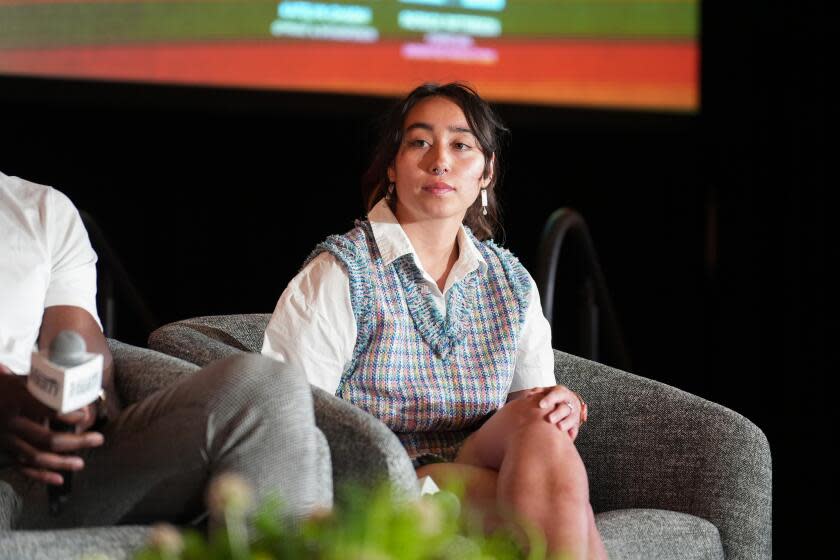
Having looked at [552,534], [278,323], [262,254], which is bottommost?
[262,254]

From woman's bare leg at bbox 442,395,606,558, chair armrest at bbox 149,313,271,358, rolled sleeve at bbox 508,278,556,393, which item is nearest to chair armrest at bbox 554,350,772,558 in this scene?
rolled sleeve at bbox 508,278,556,393

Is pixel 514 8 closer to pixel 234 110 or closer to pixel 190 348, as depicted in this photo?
pixel 234 110

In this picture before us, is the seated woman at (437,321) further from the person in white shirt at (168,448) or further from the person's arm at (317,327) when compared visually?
the person in white shirt at (168,448)

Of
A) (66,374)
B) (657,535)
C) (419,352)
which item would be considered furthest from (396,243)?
(66,374)

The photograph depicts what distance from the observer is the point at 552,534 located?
6.00 feet

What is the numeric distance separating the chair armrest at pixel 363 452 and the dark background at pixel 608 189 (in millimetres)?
2665

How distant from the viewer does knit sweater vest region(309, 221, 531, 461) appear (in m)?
2.20

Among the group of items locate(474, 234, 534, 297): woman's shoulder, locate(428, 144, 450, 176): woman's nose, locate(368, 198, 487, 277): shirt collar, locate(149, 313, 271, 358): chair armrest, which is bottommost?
locate(149, 313, 271, 358): chair armrest

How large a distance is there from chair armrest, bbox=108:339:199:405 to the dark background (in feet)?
7.63

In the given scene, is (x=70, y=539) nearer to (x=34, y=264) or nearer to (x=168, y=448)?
(x=168, y=448)

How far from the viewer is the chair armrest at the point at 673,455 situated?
7.11ft

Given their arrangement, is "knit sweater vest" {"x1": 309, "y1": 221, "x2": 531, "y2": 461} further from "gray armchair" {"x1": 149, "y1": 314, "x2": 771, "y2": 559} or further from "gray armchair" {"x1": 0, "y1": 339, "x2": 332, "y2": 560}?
"gray armchair" {"x1": 0, "y1": 339, "x2": 332, "y2": 560}

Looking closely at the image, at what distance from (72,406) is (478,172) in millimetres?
1089

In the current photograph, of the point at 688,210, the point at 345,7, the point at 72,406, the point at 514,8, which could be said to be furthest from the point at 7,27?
the point at 72,406
